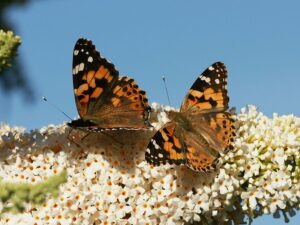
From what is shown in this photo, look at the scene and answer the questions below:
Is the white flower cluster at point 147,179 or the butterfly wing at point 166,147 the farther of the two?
the white flower cluster at point 147,179

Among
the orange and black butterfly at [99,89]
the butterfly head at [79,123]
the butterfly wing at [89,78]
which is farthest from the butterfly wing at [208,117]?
the butterfly head at [79,123]

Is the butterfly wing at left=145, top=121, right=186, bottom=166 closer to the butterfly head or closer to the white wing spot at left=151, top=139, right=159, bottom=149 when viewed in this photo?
the white wing spot at left=151, top=139, right=159, bottom=149

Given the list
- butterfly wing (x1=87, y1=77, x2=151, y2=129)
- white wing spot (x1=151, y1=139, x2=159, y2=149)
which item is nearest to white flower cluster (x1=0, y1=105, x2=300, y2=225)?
butterfly wing (x1=87, y1=77, x2=151, y2=129)

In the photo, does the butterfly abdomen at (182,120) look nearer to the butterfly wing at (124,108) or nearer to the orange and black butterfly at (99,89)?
the butterfly wing at (124,108)

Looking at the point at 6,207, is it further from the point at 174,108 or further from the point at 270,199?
Answer: the point at 270,199

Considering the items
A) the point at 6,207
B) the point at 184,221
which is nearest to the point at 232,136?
the point at 184,221

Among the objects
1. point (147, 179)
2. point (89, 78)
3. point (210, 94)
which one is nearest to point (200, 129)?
point (210, 94)
